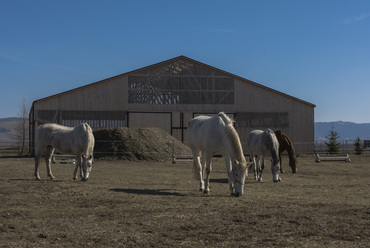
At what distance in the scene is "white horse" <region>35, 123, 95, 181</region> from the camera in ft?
49.6

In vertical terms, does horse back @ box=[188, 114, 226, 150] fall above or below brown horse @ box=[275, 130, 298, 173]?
above

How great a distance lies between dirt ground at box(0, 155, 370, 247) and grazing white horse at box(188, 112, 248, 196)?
1.81 ft

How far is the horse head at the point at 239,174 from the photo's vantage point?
35.8 ft

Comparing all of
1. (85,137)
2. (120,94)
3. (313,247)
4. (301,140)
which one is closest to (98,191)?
(85,137)

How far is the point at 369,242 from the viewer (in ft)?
20.7

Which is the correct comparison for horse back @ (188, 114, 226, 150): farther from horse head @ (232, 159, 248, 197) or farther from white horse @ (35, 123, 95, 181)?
white horse @ (35, 123, 95, 181)

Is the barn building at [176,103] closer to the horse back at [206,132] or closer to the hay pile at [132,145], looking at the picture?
the hay pile at [132,145]

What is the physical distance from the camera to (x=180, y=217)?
8.18 m

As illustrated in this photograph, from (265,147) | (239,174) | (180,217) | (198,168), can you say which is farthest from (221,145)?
(265,147)

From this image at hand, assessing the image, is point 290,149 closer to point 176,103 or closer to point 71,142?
point 71,142

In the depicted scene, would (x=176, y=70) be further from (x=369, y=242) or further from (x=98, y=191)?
(x=369, y=242)

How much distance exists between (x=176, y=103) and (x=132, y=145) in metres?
9.80

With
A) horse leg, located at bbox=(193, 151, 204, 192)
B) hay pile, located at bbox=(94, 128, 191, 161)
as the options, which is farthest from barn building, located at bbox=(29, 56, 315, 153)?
horse leg, located at bbox=(193, 151, 204, 192)

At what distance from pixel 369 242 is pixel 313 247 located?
0.95 meters
